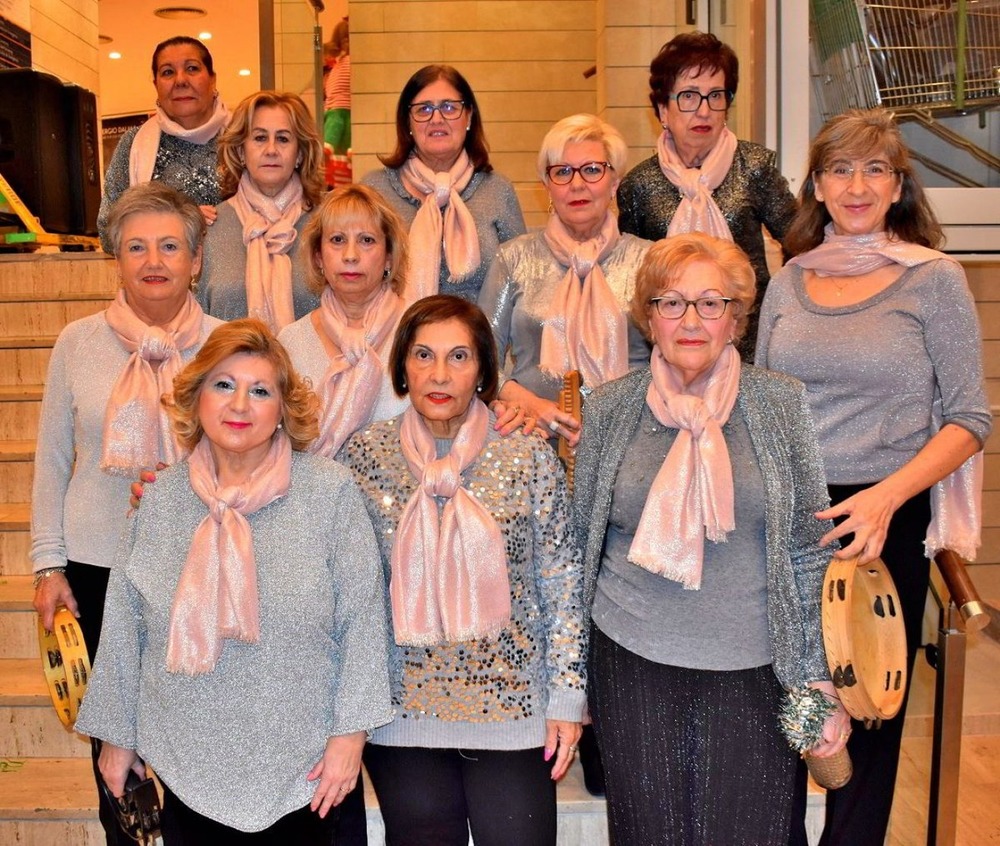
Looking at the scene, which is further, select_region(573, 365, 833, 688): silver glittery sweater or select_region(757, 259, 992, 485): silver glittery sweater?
select_region(757, 259, 992, 485): silver glittery sweater

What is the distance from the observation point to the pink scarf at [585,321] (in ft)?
8.79

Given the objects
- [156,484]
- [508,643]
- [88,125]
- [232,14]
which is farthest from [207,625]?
[232,14]

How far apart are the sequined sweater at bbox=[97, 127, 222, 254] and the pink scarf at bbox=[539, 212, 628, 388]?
4.10 ft

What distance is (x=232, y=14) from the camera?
11.7m

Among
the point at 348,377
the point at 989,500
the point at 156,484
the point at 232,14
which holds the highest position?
the point at 232,14

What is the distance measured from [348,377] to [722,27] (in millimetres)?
3450

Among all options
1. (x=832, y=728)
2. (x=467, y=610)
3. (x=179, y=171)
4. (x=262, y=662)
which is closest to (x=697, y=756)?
(x=832, y=728)

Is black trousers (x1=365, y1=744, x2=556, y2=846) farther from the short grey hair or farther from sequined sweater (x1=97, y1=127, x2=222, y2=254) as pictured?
sequined sweater (x1=97, y1=127, x2=222, y2=254)

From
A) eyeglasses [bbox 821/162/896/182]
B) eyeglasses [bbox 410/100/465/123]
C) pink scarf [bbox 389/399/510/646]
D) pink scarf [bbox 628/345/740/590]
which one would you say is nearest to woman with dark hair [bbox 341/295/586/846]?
pink scarf [bbox 389/399/510/646]

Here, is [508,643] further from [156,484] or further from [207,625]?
[156,484]

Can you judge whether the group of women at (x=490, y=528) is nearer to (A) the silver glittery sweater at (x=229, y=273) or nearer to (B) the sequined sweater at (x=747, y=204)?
(A) the silver glittery sweater at (x=229, y=273)

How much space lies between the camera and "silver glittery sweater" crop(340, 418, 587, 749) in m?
2.06

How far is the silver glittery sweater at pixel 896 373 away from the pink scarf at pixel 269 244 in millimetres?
1400

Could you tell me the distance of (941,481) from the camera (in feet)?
7.68
